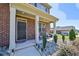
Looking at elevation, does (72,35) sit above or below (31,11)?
below

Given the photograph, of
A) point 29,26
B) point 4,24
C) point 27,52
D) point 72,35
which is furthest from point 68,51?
point 29,26

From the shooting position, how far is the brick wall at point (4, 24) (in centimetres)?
531

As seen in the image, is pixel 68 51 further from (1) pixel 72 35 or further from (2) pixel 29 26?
(2) pixel 29 26

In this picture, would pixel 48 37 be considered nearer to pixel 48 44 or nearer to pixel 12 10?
pixel 48 44

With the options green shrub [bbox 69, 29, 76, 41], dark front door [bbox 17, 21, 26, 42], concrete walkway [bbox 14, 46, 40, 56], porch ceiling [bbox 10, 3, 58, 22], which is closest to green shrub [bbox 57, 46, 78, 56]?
green shrub [bbox 69, 29, 76, 41]

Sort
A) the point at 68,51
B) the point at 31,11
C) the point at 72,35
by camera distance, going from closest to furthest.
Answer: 1. the point at 68,51
2. the point at 72,35
3. the point at 31,11

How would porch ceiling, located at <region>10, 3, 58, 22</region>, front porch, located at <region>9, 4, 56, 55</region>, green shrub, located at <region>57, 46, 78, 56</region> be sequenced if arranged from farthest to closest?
A: front porch, located at <region>9, 4, 56, 55</region>
porch ceiling, located at <region>10, 3, 58, 22</region>
green shrub, located at <region>57, 46, 78, 56</region>

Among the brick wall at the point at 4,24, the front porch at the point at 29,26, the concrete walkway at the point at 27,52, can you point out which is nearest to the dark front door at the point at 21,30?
the front porch at the point at 29,26

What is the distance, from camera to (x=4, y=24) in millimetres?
5445

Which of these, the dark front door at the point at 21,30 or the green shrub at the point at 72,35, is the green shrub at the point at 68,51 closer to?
the green shrub at the point at 72,35

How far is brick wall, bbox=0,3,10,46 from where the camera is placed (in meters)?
5.31

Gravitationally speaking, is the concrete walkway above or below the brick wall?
below

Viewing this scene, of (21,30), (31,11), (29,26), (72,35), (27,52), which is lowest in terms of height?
(27,52)

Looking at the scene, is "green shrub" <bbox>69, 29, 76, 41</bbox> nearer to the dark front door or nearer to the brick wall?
the brick wall
